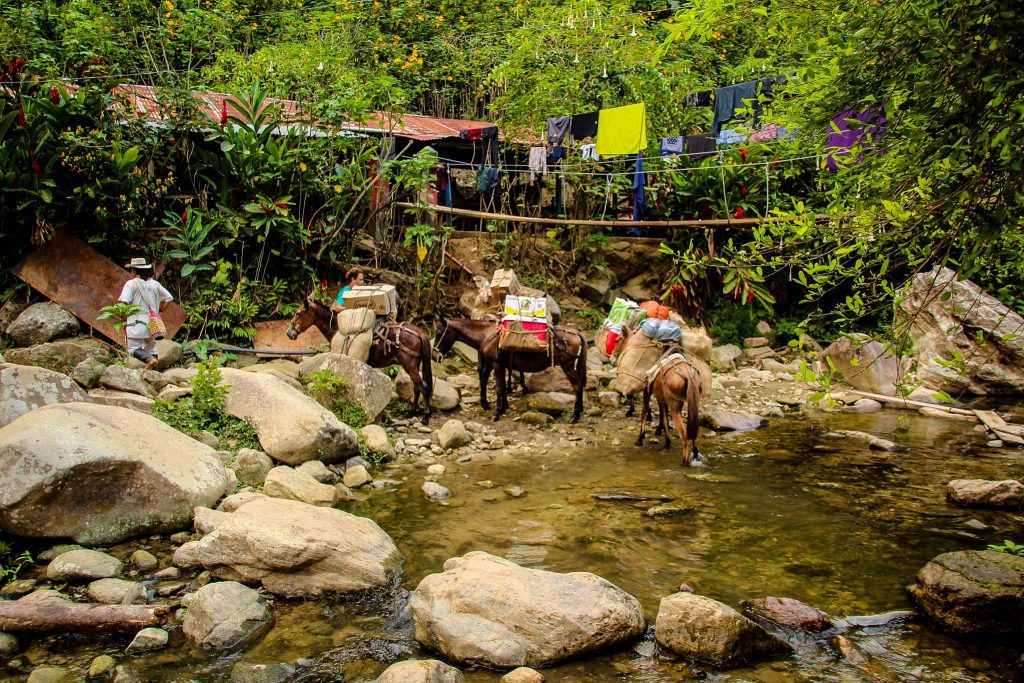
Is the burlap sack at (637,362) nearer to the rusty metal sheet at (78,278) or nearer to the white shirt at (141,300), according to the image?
the white shirt at (141,300)

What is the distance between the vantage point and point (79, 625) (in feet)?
16.5

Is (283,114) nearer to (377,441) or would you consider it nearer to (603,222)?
(603,222)

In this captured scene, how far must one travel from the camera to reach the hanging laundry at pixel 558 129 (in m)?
15.5

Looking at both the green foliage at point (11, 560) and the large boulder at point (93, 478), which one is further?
the large boulder at point (93, 478)

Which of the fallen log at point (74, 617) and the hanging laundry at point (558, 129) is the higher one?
the hanging laundry at point (558, 129)

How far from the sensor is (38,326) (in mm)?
11688

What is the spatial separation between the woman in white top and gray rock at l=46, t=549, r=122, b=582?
509cm

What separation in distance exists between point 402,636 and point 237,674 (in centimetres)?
111

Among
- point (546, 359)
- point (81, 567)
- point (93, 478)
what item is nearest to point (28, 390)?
point (93, 478)

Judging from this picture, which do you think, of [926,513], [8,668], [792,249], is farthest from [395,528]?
[926,513]

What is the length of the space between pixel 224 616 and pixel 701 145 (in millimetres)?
12607

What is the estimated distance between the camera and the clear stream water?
4.84 metres

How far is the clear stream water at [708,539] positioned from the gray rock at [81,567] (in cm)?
39

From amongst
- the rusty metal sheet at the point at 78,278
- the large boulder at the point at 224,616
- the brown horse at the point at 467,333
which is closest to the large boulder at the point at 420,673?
the large boulder at the point at 224,616
